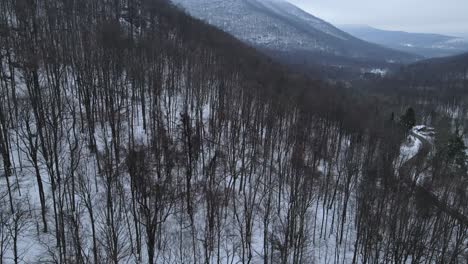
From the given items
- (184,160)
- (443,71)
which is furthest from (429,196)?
(443,71)

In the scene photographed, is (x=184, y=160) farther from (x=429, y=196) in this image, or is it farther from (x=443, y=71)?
(x=443, y=71)

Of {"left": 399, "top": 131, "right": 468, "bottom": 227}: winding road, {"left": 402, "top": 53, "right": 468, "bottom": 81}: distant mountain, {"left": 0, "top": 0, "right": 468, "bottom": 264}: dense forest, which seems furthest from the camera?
{"left": 402, "top": 53, "right": 468, "bottom": 81}: distant mountain

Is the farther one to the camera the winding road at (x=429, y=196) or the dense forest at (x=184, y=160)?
the winding road at (x=429, y=196)

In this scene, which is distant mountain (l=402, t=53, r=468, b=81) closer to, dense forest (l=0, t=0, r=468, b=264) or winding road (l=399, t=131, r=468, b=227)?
dense forest (l=0, t=0, r=468, b=264)

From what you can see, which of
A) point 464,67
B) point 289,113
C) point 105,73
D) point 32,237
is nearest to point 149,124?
point 105,73

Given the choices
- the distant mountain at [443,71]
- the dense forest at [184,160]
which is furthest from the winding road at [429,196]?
the distant mountain at [443,71]

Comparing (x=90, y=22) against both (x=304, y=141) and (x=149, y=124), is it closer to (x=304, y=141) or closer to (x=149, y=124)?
(x=149, y=124)

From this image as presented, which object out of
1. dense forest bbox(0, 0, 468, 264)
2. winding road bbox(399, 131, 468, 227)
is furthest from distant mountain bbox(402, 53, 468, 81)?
winding road bbox(399, 131, 468, 227)

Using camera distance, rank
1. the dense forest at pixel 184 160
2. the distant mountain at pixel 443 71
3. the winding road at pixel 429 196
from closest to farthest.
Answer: the dense forest at pixel 184 160 < the winding road at pixel 429 196 < the distant mountain at pixel 443 71

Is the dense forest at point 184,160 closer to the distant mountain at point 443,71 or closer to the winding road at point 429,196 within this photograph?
the winding road at point 429,196
